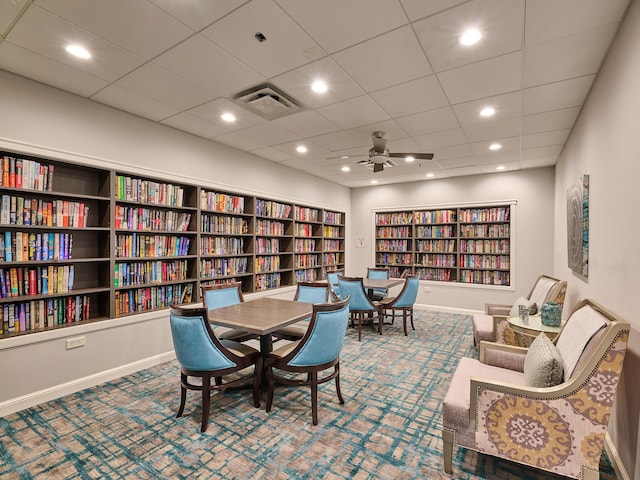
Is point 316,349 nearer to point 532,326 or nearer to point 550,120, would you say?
point 532,326

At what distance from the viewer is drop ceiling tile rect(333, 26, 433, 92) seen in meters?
2.15

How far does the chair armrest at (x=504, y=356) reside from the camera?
233 centimetres

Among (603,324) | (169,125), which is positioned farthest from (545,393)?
(169,125)

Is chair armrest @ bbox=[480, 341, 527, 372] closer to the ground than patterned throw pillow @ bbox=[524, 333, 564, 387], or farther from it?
closer to the ground

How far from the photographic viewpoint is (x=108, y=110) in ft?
10.6

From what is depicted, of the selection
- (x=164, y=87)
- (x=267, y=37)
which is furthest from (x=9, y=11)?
(x=267, y=37)

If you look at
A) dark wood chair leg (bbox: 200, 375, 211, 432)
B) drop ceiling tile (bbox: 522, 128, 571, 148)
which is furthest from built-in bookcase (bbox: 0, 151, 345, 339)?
drop ceiling tile (bbox: 522, 128, 571, 148)

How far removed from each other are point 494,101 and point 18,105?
428 centimetres

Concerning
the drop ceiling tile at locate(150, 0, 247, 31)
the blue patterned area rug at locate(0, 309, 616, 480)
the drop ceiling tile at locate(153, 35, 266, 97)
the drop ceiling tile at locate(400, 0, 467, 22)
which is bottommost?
the blue patterned area rug at locate(0, 309, 616, 480)

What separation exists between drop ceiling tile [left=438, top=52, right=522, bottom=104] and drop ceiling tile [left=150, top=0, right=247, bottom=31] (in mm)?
1696

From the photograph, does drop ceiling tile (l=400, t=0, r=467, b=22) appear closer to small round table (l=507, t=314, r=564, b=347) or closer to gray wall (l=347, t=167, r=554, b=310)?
small round table (l=507, t=314, r=564, b=347)

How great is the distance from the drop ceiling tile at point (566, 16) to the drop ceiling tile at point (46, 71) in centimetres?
332

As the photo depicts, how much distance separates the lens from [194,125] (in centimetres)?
375

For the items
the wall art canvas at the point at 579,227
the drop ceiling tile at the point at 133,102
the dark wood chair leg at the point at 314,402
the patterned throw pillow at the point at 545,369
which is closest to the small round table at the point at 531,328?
the wall art canvas at the point at 579,227
